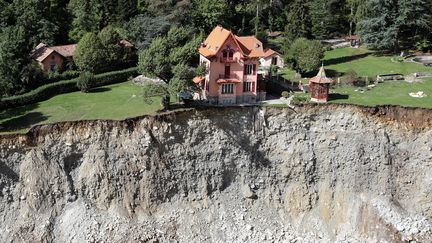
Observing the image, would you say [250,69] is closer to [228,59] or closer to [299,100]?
[228,59]

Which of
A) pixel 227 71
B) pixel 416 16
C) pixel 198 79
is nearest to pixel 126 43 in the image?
pixel 198 79

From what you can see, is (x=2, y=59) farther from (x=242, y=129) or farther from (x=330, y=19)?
(x=330, y=19)

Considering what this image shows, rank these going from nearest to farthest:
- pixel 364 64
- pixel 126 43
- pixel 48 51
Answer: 1. pixel 48 51
2. pixel 126 43
3. pixel 364 64

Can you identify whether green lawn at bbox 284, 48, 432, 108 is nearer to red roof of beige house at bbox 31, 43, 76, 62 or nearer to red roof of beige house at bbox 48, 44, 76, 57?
red roof of beige house at bbox 48, 44, 76, 57

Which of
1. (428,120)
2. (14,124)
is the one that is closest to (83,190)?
(14,124)

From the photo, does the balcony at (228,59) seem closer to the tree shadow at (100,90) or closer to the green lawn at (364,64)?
the tree shadow at (100,90)

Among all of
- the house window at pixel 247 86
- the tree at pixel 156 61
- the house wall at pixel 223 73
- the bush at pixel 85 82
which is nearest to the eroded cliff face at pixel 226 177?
the house wall at pixel 223 73

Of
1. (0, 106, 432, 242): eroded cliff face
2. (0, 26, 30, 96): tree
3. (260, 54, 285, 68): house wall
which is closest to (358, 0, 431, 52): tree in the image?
(260, 54, 285, 68): house wall
